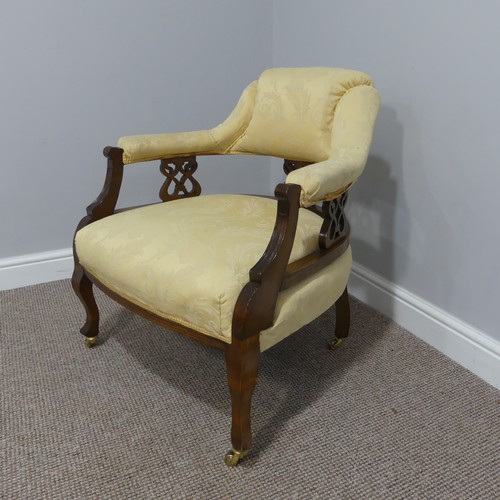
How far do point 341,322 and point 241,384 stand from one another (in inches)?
23.2

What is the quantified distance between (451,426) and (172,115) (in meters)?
1.48

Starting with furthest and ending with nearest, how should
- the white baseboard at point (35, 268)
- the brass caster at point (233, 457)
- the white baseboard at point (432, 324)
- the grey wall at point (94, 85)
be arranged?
the white baseboard at point (35, 268) → the grey wall at point (94, 85) → the white baseboard at point (432, 324) → the brass caster at point (233, 457)

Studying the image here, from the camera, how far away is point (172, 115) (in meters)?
2.04

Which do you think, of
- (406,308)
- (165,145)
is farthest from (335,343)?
(165,145)

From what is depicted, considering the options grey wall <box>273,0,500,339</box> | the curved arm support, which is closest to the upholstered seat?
the curved arm support

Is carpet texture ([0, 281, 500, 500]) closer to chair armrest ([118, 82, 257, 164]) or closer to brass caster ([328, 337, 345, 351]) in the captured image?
brass caster ([328, 337, 345, 351])

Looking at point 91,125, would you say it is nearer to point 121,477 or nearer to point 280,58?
point 280,58

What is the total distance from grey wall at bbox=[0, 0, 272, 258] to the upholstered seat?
496 millimetres

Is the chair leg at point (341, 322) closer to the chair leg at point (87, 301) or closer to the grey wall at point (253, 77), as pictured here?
the grey wall at point (253, 77)

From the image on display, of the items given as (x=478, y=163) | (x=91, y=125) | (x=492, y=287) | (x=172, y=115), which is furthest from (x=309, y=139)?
(x=91, y=125)

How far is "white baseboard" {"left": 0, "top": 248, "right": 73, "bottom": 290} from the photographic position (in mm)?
1956

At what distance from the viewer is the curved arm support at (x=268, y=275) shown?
3.34 feet

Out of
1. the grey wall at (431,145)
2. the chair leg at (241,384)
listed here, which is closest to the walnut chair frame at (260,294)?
the chair leg at (241,384)

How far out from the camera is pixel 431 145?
4.92 ft
